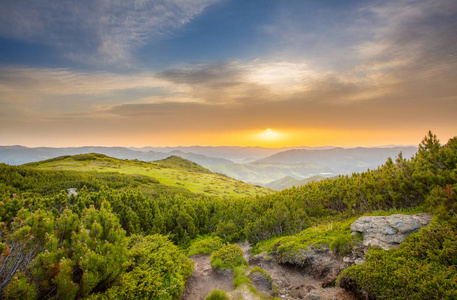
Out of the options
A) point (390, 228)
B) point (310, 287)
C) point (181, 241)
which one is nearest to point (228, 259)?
point (310, 287)

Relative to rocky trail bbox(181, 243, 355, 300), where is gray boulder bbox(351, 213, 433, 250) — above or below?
above

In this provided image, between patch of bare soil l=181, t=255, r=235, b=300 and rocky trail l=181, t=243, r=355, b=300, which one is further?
patch of bare soil l=181, t=255, r=235, b=300

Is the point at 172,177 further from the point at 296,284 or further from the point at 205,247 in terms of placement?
the point at 296,284

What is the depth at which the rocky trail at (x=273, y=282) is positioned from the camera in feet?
28.3

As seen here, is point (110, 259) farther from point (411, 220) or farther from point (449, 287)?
point (411, 220)

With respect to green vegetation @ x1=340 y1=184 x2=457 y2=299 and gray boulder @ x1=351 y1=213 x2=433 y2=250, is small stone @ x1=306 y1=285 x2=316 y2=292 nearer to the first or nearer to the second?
green vegetation @ x1=340 y1=184 x2=457 y2=299

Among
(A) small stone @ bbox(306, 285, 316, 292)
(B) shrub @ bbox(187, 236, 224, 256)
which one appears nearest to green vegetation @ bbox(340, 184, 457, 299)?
(A) small stone @ bbox(306, 285, 316, 292)

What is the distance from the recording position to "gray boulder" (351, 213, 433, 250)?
28.3 ft

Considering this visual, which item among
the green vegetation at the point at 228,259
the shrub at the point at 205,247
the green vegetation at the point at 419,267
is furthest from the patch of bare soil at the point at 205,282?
the green vegetation at the point at 419,267

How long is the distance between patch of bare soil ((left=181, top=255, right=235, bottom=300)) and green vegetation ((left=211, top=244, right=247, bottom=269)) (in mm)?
353

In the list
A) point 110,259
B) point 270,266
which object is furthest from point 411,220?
point 110,259

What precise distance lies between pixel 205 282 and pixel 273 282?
154 inches

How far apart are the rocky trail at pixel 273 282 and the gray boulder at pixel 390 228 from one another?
283cm

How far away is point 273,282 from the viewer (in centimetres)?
1042
